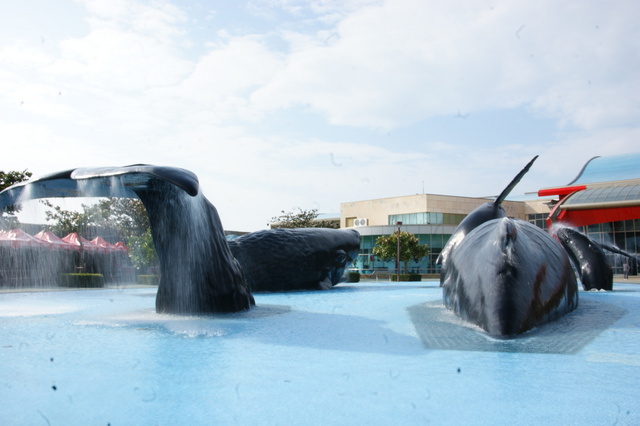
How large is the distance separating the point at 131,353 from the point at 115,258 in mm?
34350

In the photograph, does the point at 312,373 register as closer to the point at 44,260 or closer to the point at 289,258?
the point at 289,258

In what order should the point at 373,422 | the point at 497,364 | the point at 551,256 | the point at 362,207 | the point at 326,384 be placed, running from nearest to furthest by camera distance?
Answer: the point at 373,422, the point at 326,384, the point at 497,364, the point at 551,256, the point at 362,207

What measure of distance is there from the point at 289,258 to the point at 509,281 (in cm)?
991

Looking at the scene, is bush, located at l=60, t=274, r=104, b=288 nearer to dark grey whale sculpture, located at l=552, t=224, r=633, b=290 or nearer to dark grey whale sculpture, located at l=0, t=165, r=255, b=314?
dark grey whale sculpture, located at l=0, t=165, r=255, b=314

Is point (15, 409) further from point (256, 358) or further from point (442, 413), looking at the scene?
point (442, 413)

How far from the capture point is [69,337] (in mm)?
6652

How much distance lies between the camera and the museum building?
136 feet

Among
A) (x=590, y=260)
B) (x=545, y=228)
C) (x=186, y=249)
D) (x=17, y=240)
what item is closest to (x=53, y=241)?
(x=17, y=240)

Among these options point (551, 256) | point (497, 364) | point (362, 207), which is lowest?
point (497, 364)

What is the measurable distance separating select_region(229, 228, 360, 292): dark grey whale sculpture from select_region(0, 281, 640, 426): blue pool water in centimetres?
772

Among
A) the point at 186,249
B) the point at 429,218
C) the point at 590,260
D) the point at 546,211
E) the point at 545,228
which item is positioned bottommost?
the point at 590,260

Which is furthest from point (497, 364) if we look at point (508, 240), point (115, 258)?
point (115, 258)

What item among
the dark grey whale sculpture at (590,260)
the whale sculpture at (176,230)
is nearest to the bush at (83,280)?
the whale sculpture at (176,230)

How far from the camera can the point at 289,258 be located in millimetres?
16438
